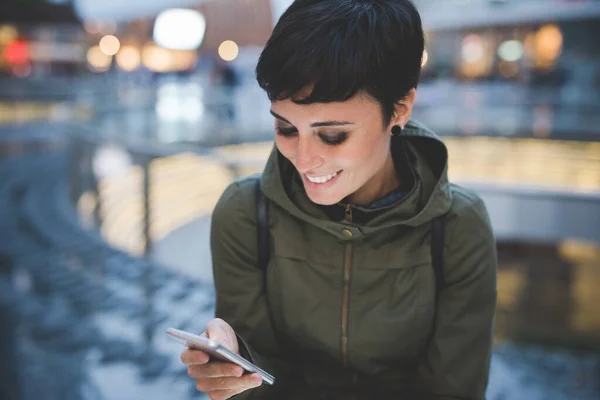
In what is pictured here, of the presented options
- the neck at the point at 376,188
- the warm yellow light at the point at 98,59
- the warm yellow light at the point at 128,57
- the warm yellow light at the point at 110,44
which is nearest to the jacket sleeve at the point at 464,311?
the neck at the point at 376,188

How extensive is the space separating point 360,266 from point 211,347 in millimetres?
507

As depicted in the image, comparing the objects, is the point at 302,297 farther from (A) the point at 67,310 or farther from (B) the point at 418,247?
(A) the point at 67,310

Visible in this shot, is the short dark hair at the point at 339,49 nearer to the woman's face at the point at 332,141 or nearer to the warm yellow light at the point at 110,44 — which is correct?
the woman's face at the point at 332,141

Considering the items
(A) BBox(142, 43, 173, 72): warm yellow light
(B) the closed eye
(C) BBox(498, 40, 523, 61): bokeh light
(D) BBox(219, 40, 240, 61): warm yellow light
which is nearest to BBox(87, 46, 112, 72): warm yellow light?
(A) BBox(142, 43, 173, 72): warm yellow light

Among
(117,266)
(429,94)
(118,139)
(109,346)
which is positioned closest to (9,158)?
(118,139)

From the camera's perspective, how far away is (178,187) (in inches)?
236

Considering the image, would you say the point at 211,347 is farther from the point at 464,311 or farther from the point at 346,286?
the point at 464,311

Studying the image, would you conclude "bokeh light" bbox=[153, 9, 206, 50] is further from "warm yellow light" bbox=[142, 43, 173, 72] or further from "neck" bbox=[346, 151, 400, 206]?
"neck" bbox=[346, 151, 400, 206]

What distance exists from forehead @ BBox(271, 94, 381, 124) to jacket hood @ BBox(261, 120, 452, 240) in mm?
221

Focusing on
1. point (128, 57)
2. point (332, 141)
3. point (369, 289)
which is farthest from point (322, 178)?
point (128, 57)

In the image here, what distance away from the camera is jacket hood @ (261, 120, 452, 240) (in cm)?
142

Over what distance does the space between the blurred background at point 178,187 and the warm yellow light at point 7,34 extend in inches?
2.3

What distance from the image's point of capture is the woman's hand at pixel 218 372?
1.20 m

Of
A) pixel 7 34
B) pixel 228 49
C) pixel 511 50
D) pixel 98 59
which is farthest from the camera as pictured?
pixel 98 59
